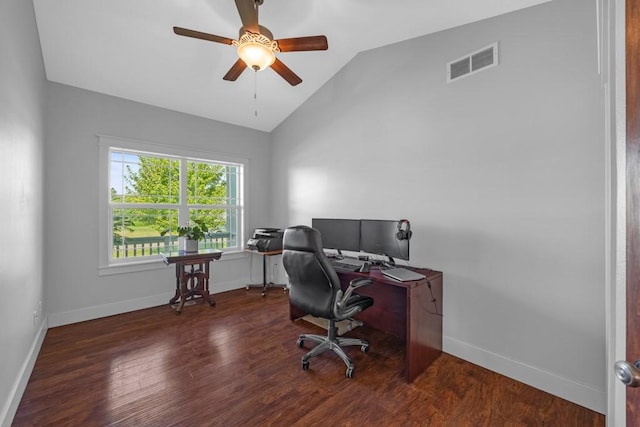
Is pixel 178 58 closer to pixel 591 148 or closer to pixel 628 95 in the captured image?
pixel 628 95

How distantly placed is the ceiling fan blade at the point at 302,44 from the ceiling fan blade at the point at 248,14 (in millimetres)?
228

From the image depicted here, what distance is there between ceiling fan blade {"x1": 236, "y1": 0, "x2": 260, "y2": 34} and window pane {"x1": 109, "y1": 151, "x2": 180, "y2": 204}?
2.60 m

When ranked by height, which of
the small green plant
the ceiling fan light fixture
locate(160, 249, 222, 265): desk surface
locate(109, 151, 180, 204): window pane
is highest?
the ceiling fan light fixture

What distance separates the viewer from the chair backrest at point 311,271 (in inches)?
81.4

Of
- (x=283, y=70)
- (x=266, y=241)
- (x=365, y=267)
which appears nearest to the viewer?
(x=283, y=70)

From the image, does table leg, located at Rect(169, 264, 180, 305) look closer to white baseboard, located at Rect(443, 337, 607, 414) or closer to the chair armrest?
the chair armrest

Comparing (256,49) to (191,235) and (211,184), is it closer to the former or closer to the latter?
(191,235)

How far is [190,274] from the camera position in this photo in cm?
360

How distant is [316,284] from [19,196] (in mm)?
2160

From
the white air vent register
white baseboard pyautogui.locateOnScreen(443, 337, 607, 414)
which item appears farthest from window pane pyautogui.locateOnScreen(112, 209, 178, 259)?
the white air vent register

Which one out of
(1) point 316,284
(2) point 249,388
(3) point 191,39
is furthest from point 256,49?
(2) point 249,388

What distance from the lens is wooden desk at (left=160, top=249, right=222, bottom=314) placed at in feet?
11.1

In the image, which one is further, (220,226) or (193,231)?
(220,226)

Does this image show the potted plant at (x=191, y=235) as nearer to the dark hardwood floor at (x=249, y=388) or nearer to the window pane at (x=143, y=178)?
the window pane at (x=143, y=178)
